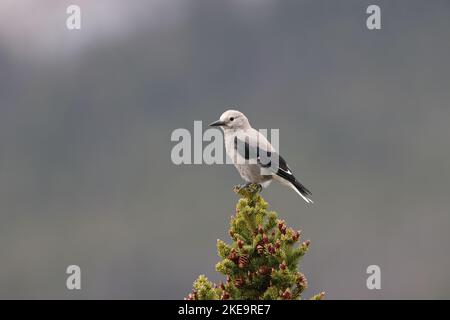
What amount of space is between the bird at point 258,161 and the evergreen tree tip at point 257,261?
2401 mm

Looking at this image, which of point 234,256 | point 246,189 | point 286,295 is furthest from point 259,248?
point 246,189

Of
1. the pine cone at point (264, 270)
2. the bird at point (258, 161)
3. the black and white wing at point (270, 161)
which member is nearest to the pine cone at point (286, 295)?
the pine cone at point (264, 270)

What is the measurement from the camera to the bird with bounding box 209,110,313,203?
1593cm

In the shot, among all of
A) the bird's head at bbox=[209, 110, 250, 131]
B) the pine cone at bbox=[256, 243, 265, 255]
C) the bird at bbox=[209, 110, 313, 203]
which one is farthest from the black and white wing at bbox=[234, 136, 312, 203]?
the pine cone at bbox=[256, 243, 265, 255]

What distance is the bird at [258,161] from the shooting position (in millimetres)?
15930

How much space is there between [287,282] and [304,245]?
2.05 ft

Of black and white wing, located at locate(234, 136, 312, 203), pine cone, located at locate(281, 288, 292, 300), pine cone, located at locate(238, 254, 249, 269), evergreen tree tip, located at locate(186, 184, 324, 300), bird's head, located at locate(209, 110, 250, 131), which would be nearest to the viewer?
pine cone, located at locate(281, 288, 292, 300)

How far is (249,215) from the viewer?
13.3 meters

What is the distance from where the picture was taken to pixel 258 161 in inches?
628

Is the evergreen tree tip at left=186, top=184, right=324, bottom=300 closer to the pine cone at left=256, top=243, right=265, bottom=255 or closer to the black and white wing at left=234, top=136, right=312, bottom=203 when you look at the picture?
the pine cone at left=256, top=243, right=265, bottom=255

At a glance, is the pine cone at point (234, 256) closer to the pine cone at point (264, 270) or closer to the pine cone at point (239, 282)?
the pine cone at point (239, 282)

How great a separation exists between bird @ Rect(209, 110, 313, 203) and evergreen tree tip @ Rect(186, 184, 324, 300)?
240 cm
